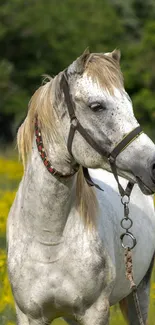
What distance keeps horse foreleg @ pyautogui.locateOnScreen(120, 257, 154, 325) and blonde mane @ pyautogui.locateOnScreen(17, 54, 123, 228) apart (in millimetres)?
1537

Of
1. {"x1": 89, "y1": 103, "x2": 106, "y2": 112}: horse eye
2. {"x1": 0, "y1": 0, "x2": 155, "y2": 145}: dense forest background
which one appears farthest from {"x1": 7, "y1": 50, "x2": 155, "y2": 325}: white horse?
{"x1": 0, "y1": 0, "x2": 155, "y2": 145}: dense forest background

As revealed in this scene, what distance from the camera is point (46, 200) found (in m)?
5.58

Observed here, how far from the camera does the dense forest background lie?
3909 cm

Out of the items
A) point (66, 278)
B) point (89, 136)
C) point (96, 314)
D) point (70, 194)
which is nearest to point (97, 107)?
point (89, 136)

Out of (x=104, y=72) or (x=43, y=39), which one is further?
(x=43, y=39)

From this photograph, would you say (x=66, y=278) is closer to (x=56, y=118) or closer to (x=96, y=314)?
(x=96, y=314)

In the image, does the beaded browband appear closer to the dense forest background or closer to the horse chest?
the horse chest

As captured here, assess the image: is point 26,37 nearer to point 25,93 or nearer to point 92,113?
point 25,93

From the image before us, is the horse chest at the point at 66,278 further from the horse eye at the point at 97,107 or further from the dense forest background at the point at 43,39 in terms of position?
the dense forest background at the point at 43,39

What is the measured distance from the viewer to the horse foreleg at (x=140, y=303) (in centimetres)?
714

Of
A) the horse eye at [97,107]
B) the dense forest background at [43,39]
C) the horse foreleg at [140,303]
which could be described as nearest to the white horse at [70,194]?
the horse eye at [97,107]

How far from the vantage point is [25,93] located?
39188 millimetres

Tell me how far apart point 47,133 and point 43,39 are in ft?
123

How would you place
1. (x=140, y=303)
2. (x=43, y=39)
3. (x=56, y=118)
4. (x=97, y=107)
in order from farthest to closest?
(x=43, y=39)
(x=140, y=303)
(x=56, y=118)
(x=97, y=107)
